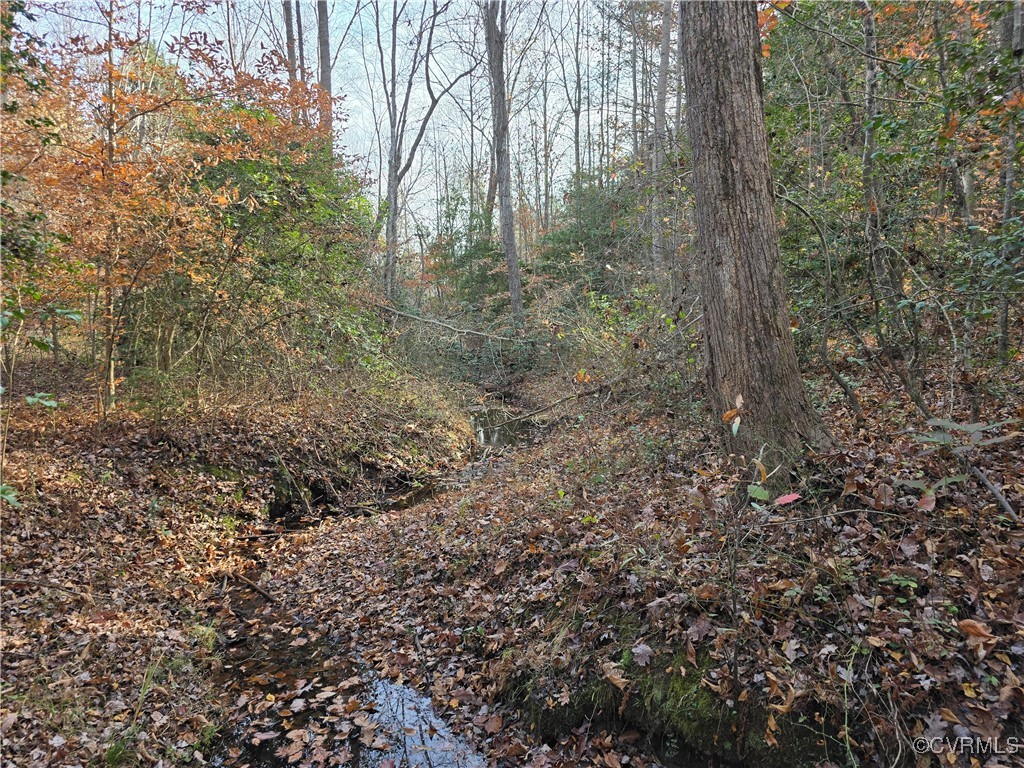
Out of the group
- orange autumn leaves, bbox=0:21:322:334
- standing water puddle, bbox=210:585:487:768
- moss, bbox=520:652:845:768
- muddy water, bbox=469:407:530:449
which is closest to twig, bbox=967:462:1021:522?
moss, bbox=520:652:845:768

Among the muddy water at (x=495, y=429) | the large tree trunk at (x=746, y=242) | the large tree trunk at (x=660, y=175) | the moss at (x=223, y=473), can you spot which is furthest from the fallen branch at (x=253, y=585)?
the muddy water at (x=495, y=429)

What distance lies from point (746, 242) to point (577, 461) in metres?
3.73

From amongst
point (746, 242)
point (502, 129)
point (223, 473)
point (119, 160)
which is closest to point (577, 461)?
point (746, 242)

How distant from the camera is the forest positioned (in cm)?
354

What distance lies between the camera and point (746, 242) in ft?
15.4

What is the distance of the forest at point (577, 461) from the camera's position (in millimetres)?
3545

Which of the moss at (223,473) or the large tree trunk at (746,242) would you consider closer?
the large tree trunk at (746,242)

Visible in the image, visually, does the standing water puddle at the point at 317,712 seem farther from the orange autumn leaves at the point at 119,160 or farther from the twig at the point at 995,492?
the orange autumn leaves at the point at 119,160

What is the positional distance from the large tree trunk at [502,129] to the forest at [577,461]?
27.0ft

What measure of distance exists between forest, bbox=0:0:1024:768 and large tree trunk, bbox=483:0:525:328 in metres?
8.22

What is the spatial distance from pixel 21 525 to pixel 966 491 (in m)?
9.22

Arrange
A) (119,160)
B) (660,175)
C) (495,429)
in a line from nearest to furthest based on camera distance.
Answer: (119,160) → (660,175) → (495,429)

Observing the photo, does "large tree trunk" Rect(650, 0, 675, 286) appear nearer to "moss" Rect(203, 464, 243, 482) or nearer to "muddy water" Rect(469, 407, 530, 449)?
"muddy water" Rect(469, 407, 530, 449)

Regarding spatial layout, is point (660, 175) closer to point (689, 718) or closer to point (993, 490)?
point (993, 490)
